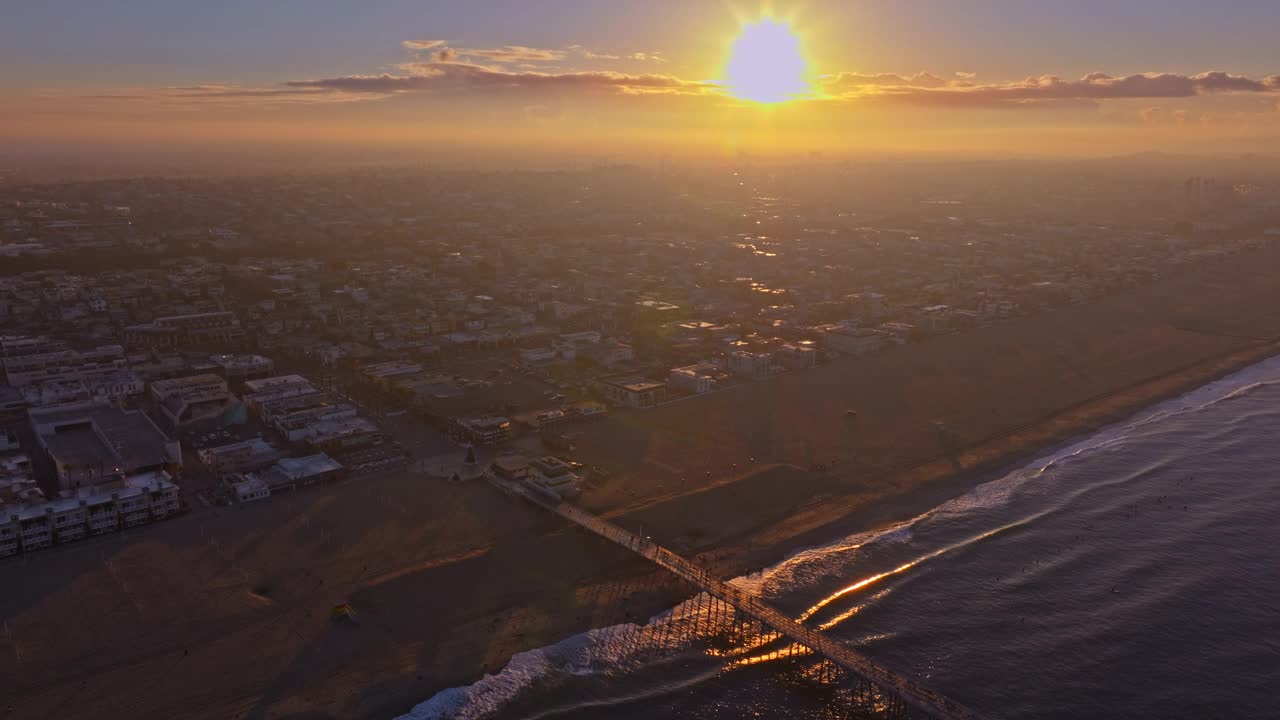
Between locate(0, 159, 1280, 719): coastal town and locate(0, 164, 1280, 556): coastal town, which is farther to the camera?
locate(0, 164, 1280, 556): coastal town

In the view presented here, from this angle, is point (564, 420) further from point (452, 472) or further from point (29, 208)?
point (29, 208)

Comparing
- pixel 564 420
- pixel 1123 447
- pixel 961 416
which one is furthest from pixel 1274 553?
pixel 564 420

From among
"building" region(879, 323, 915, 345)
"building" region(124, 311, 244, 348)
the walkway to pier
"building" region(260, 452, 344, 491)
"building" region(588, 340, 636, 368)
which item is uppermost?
"building" region(879, 323, 915, 345)

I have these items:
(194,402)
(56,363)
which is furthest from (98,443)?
(56,363)

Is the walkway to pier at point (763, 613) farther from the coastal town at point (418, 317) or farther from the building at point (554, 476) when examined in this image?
the coastal town at point (418, 317)

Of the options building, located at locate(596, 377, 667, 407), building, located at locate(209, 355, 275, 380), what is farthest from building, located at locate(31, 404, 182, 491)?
building, located at locate(596, 377, 667, 407)

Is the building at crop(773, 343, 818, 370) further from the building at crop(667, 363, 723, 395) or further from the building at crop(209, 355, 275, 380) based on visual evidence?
the building at crop(209, 355, 275, 380)
